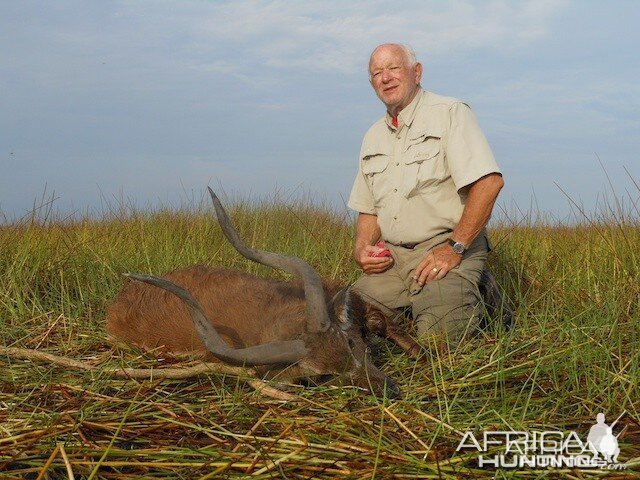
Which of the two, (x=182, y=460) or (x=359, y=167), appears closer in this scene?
(x=182, y=460)

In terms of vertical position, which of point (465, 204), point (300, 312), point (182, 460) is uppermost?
point (465, 204)

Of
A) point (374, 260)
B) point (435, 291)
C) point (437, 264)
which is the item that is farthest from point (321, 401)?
point (374, 260)

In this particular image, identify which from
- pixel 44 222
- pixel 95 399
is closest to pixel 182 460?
pixel 95 399

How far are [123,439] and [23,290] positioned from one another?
3373mm

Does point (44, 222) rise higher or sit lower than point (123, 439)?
higher

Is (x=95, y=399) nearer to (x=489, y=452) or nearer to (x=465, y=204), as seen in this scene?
(x=489, y=452)

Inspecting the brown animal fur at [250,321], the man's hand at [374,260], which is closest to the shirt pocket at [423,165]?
the man's hand at [374,260]

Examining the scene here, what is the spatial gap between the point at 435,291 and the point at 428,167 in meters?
0.99

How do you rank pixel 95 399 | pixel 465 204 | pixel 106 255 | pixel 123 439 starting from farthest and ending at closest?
pixel 106 255 → pixel 465 204 → pixel 95 399 → pixel 123 439

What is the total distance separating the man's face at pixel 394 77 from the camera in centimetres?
579

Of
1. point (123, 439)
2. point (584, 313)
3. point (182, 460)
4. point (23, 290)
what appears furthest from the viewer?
point (23, 290)

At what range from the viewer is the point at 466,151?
5.37 metres

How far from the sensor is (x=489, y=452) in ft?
9.57

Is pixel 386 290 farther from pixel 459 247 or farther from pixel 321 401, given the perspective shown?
pixel 321 401
